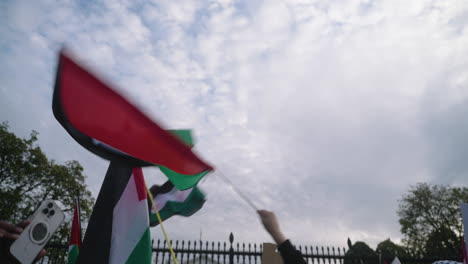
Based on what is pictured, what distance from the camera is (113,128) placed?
247 centimetres

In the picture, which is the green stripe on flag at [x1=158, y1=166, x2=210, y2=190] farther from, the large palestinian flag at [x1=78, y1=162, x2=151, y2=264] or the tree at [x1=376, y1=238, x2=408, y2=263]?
the tree at [x1=376, y1=238, x2=408, y2=263]

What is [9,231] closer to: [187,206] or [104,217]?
[104,217]

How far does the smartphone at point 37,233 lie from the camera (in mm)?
1285

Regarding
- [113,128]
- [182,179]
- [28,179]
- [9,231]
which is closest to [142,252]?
[182,179]

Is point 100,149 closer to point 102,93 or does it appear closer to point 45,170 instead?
point 102,93

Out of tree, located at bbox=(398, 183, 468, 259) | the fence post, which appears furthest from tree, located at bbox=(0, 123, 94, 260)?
tree, located at bbox=(398, 183, 468, 259)

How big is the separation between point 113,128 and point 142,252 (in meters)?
1.19

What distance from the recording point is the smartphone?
1285 millimetres

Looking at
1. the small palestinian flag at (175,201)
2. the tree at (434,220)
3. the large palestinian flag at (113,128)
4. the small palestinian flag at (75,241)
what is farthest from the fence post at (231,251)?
the tree at (434,220)

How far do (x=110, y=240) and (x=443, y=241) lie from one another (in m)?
33.1

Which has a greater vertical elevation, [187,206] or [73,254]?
[187,206]

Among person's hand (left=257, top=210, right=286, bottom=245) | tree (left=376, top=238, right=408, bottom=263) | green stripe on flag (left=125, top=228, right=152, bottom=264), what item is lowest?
green stripe on flag (left=125, top=228, right=152, bottom=264)

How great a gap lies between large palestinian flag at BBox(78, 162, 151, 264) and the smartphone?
119cm

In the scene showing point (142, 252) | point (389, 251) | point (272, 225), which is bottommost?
point (142, 252)
